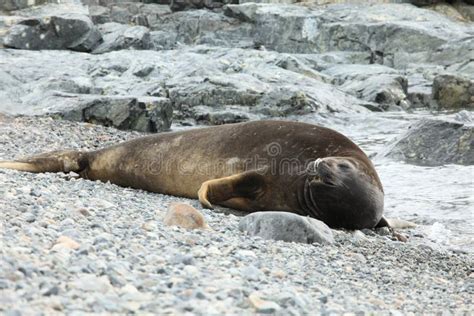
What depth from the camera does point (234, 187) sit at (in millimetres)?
5688

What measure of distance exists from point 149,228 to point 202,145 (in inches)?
94.7

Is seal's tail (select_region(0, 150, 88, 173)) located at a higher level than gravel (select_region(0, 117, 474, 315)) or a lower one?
lower

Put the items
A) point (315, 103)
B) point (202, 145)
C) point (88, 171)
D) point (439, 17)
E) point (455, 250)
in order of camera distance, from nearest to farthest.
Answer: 1. point (455, 250)
2. point (202, 145)
3. point (88, 171)
4. point (315, 103)
5. point (439, 17)

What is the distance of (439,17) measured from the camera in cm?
2792

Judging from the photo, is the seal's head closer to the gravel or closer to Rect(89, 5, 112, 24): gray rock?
the gravel

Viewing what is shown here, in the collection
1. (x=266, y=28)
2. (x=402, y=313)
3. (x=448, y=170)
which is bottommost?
(x=266, y=28)

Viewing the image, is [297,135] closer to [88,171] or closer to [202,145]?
[202,145]

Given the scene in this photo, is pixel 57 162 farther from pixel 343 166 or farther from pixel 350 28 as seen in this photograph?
pixel 350 28

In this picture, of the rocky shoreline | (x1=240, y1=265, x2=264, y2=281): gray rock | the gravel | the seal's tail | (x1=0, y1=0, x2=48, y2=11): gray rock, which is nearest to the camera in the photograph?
the gravel

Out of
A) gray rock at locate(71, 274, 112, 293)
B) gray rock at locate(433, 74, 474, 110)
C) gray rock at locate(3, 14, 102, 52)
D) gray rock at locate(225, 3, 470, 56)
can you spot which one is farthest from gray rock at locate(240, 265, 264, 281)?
gray rock at locate(225, 3, 470, 56)

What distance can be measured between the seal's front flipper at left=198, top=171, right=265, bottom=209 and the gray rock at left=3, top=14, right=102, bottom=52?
16539 millimetres

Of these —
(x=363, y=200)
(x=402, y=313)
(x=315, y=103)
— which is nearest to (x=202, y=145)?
(x=363, y=200)

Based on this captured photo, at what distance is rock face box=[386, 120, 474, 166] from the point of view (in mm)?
10016

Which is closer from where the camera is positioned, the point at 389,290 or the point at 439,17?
the point at 389,290
